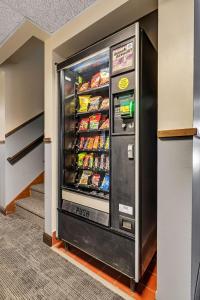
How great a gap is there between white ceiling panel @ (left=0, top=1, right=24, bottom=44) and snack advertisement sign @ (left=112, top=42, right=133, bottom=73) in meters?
1.05

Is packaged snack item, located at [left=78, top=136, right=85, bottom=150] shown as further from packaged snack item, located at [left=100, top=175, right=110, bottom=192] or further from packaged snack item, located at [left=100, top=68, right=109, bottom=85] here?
packaged snack item, located at [left=100, top=68, right=109, bottom=85]

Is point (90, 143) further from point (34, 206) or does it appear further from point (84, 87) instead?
point (34, 206)

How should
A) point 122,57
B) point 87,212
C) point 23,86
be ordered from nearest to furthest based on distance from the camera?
point 122,57
point 87,212
point 23,86

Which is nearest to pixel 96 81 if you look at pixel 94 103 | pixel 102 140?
pixel 94 103

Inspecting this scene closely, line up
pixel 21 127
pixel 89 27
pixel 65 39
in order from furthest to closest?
pixel 21 127 → pixel 65 39 → pixel 89 27

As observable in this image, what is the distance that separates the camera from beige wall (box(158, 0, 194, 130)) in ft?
3.72

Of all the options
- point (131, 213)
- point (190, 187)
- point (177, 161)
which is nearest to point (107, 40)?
point (177, 161)

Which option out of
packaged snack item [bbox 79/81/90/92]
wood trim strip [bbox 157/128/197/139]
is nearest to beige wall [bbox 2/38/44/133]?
packaged snack item [bbox 79/81/90/92]

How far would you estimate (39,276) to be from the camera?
1590mm

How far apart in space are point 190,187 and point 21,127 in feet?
9.47

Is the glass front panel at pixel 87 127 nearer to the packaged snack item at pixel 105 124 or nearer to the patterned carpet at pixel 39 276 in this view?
the packaged snack item at pixel 105 124

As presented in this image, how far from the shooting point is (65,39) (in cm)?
185

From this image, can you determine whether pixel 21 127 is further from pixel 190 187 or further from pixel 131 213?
pixel 190 187

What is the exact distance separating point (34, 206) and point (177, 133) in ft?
7.98
